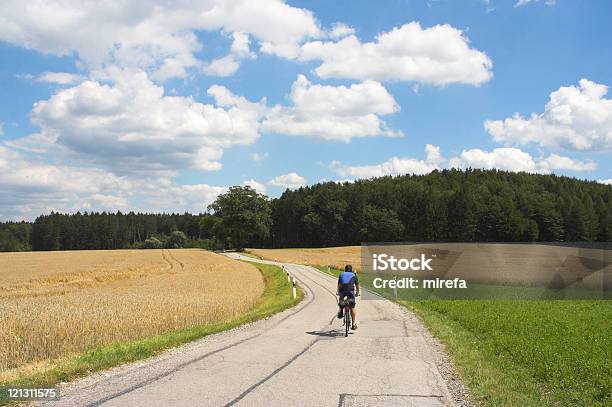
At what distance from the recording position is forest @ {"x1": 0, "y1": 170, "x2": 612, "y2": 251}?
103000 millimetres

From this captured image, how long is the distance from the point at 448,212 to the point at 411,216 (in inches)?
331

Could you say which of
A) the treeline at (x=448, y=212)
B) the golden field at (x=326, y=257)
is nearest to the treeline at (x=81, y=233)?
the treeline at (x=448, y=212)

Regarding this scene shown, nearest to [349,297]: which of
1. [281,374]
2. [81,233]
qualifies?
[281,374]

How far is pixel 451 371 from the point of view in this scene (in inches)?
411

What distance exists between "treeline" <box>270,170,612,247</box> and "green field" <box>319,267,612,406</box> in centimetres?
8503

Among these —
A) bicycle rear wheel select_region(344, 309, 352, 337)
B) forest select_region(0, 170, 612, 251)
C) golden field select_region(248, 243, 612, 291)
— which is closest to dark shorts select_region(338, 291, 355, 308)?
bicycle rear wheel select_region(344, 309, 352, 337)

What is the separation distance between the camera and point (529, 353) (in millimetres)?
12367

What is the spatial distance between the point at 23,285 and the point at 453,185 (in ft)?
366

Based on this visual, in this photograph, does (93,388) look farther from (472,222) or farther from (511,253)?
(472,222)

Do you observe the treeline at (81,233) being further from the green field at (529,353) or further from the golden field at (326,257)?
the green field at (529,353)

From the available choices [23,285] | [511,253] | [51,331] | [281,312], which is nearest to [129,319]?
[51,331]

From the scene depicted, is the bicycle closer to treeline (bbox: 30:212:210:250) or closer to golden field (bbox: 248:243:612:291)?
golden field (bbox: 248:243:612:291)

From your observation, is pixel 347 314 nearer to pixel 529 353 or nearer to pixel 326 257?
pixel 529 353

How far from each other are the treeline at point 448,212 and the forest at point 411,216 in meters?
0.21
